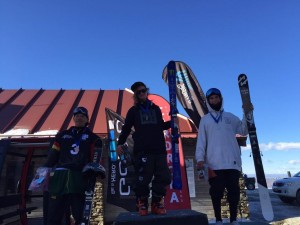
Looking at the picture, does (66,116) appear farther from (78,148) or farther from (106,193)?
(78,148)

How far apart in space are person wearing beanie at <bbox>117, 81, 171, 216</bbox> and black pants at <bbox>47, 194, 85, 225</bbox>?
2.51 ft

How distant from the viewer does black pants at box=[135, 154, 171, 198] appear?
139 inches

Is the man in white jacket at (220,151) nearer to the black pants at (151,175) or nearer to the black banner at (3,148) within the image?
the black pants at (151,175)

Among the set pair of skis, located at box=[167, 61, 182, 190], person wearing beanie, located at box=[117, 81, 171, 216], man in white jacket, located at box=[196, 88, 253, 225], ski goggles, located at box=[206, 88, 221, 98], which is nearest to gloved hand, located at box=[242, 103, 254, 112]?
man in white jacket, located at box=[196, 88, 253, 225]

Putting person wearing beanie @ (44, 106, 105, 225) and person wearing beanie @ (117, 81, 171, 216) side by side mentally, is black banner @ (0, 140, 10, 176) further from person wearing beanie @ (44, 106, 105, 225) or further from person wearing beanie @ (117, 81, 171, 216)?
person wearing beanie @ (117, 81, 171, 216)

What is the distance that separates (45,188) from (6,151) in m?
0.86

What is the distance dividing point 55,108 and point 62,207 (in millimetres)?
8307

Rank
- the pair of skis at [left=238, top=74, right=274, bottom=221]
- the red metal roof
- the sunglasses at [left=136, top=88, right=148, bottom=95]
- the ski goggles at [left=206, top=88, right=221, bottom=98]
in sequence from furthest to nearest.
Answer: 1. the red metal roof
2. the pair of skis at [left=238, top=74, right=274, bottom=221]
3. the ski goggles at [left=206, top=88, right=221, bottom=98]
4. the sunglasses at [left=136, top=88, right=148, bottom=95]

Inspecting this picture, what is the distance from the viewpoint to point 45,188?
422 centimetres

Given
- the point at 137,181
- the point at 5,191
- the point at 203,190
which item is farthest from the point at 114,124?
the point at 137,181

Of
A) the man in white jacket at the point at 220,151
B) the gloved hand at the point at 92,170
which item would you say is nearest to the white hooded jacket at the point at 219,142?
the man in white jacket at the point at 220,151

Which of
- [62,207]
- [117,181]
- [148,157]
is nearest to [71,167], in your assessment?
[62,207]

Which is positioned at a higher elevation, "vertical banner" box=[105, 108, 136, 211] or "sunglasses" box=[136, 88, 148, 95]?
"sunglasses" box=[136, 88, 148, 95]

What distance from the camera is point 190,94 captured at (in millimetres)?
9297
